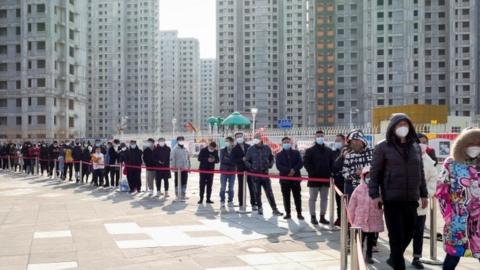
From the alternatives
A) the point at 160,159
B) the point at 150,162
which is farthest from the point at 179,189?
the point at 150,162

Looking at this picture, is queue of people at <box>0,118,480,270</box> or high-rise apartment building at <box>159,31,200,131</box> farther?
high-rise apartment building at <box>159,31,200,131</box>

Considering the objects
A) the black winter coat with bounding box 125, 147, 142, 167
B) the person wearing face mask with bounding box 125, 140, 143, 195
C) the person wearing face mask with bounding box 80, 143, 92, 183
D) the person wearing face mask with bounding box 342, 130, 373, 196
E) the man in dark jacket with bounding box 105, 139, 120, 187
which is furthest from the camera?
the person wearing face mask with bounding box 80, 143, 92, 183

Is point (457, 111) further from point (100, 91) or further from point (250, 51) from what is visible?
point (100, 91)

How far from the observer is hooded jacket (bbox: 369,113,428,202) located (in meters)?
5.88

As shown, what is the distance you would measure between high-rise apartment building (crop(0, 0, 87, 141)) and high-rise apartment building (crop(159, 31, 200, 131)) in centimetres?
7634

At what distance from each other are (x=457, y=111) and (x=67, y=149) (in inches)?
3449

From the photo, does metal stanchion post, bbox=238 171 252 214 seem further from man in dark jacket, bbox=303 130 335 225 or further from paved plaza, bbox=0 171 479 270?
man in dark jacket, bbox=303 130 335 225

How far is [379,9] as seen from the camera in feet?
330

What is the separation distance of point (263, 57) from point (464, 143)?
132m

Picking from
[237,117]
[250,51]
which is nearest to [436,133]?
[237,117]

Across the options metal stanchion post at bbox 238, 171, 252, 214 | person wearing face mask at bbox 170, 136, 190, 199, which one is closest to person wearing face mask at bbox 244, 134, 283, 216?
metal stanchion post at bbox 238, 171, 252, 214

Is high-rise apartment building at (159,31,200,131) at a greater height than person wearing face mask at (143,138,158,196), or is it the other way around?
high-rise apartment building at (159,31,200,131)

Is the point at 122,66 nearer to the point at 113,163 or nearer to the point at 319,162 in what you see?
the point at 113,163

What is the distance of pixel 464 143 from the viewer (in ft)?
17.9
